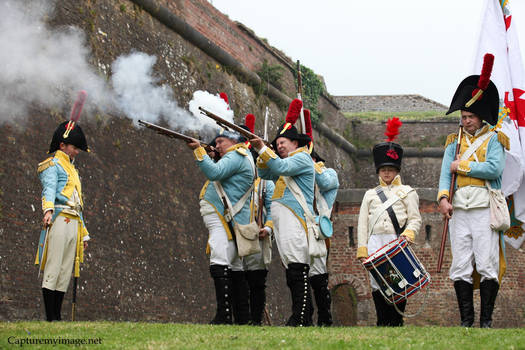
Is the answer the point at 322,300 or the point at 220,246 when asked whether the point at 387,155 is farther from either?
the point at 220,246

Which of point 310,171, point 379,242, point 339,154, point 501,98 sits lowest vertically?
point 379,242

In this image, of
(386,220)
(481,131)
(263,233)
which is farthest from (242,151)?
(481,131)

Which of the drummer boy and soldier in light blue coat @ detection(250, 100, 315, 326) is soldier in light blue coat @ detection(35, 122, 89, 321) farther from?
the drummer boy

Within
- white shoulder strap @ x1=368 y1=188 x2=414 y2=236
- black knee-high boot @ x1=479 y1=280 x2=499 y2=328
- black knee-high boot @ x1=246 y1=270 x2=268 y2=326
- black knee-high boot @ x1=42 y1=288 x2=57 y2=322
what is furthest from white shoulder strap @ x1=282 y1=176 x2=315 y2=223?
black knee-high boot @ x1=42 y1=288 x2=57 y2=322

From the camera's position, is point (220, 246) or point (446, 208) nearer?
point (446, 208)

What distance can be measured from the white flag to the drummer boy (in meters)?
1.11

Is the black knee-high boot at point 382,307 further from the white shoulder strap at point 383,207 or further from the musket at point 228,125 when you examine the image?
the musket at point 228,125

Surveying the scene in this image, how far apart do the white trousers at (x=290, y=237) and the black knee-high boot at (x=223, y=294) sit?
59 centimetres

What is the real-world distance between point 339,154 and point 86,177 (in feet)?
46.3

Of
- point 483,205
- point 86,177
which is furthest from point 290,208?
point 86,177

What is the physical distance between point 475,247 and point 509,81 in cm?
231

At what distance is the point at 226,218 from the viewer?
796 cm

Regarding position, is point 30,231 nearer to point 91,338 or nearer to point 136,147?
point 136,147

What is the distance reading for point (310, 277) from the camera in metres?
8.48
